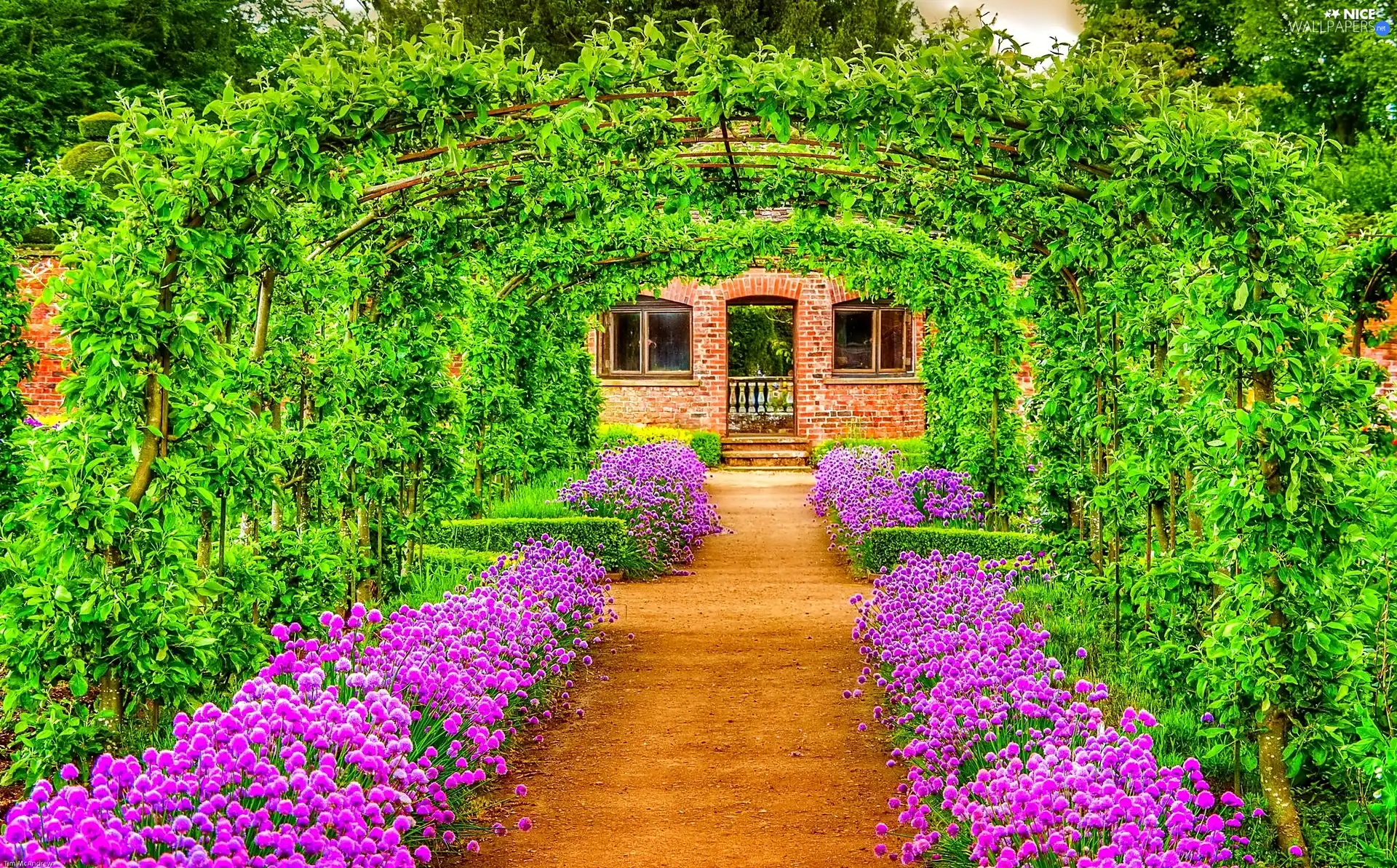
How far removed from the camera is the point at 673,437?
60.7ft

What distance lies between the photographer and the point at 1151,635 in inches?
191

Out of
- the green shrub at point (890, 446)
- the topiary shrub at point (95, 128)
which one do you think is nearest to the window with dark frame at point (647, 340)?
the green shrub at point (890, 446)

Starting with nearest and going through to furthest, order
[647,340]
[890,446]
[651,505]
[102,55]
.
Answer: [651,505], [890,446], [647,340], [102,55]

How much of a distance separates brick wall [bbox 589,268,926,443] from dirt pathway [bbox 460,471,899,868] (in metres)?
11.2

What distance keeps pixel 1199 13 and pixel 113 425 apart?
27.2 m

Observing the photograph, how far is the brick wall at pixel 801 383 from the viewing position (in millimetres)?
20031

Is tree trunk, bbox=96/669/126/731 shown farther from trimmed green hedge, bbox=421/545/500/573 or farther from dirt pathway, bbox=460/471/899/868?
trimmed green hedge, bbox=421/545/500/573

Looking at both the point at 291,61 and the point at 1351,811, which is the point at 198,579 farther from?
the point at 1351,811

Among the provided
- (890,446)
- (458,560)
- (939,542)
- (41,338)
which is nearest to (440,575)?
(458,560)

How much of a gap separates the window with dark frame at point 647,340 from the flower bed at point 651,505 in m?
7.69

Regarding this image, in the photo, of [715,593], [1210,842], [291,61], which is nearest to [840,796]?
[1210,842]

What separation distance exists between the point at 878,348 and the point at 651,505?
10.5 metres

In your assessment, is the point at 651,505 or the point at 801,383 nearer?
the point at 651,505

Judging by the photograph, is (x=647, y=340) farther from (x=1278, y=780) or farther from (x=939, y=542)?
(x=1278, y=780)
